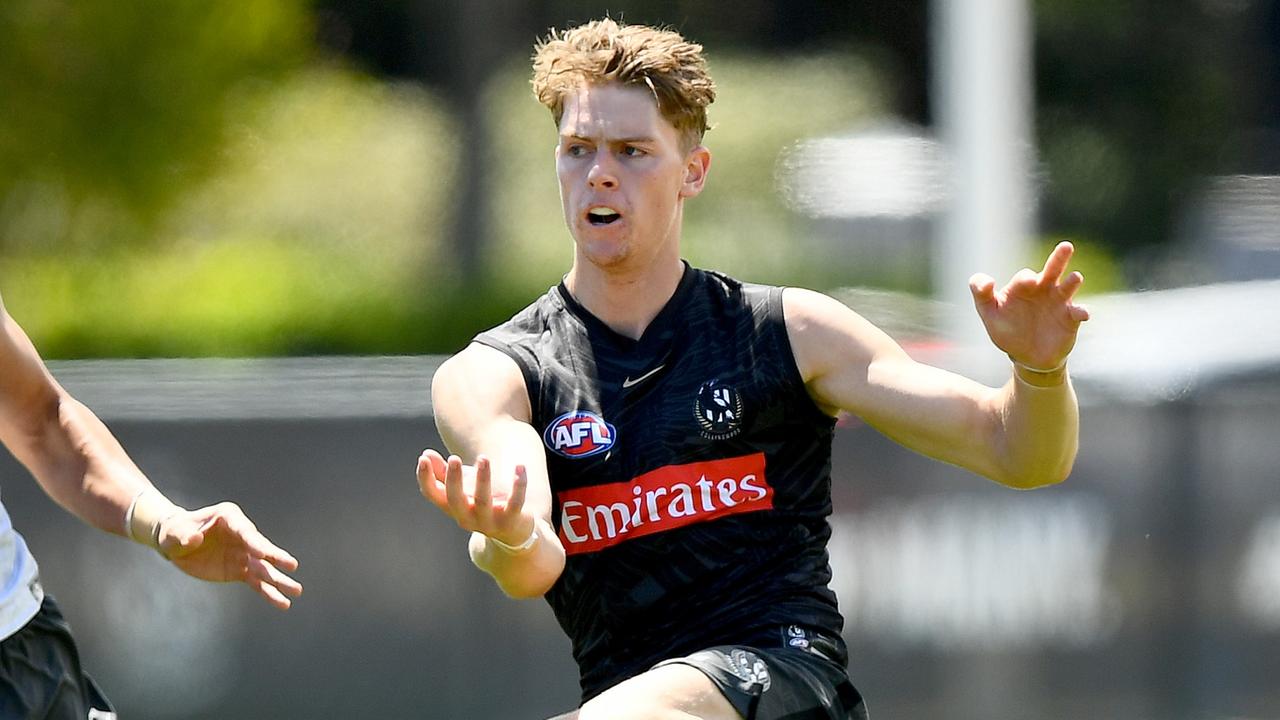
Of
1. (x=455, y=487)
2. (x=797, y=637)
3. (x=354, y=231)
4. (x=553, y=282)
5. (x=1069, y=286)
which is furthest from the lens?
(x=354, y=231)

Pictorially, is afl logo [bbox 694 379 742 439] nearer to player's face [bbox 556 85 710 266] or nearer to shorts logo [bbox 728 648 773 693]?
player's face [bbox 556 85 710 266]

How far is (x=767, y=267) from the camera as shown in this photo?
6504 mm

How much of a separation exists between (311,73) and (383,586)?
1836 mm

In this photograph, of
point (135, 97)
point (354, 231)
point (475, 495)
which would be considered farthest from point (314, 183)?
point (475, 495)

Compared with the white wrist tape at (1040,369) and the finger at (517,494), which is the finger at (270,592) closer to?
the finger at (517,494)

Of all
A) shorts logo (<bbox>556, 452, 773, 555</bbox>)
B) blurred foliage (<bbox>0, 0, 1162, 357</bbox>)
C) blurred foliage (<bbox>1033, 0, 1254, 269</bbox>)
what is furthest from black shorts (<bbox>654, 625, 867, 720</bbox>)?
blurred foliage (<bbox>1033, 0, 1254, 269</bbox>)

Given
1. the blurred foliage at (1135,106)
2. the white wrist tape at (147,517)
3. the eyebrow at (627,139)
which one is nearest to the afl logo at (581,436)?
the eyebrow at (627,139)

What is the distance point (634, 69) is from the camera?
11.9ft

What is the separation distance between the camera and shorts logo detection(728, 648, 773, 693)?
3383 mm

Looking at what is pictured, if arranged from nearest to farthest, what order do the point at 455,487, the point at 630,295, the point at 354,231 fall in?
1. the point at 455,487
2. the point at 630,295
3. the point at 354,231

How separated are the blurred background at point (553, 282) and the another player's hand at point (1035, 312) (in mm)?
2976

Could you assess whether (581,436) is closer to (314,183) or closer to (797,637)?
(797,637)

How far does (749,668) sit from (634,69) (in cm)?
117

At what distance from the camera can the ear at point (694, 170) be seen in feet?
12.3
